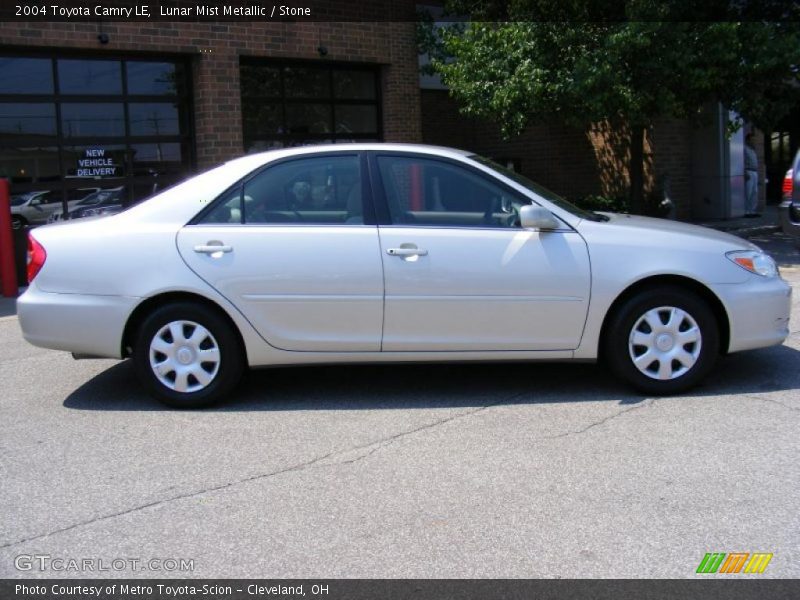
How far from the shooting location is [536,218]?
5.43 metres

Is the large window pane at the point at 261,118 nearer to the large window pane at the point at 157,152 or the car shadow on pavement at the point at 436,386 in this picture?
the large window pane at the point at 157,152

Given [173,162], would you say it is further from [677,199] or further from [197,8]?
[677,199]

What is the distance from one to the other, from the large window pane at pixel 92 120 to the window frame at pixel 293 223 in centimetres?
700

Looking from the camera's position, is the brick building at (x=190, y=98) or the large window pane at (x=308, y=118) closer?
the brick building at (x=190, y=98)

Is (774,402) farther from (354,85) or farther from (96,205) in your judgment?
(354,85)

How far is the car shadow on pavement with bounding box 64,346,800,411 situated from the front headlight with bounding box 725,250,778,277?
0.79 meters

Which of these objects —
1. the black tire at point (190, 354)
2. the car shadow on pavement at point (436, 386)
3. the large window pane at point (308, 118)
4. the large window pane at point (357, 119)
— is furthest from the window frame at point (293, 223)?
the large window pane at point (357, 119)

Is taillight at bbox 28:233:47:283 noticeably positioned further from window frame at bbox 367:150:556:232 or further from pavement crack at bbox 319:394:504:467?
A: pavement crack at bbox 319:394:504:467

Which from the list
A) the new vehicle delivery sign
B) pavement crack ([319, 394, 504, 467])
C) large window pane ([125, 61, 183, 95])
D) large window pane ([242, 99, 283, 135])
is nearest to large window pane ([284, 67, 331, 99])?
large window pane ([242, 99, 283, 135])

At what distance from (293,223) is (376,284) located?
69cm

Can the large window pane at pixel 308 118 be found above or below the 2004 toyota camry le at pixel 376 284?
above

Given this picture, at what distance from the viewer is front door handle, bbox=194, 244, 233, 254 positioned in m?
5.52

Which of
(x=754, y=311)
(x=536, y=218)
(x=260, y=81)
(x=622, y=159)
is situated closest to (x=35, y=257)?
(x=536, y=218)

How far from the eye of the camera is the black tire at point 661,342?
554 centimetres
